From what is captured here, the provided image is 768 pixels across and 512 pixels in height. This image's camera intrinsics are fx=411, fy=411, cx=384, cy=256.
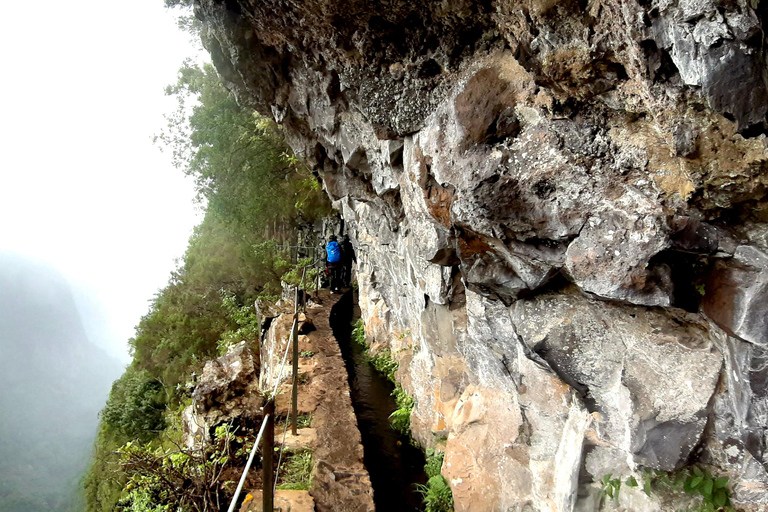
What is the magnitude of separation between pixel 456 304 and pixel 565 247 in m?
2.15

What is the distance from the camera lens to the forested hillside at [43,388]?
28438mm

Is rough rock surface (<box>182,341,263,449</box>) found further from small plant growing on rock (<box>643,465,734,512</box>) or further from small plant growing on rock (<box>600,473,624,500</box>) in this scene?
small plant growing on rock (<box>643,465,734,512</box>)

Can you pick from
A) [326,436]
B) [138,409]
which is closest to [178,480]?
[326,436]

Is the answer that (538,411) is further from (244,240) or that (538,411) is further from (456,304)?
(244,240)

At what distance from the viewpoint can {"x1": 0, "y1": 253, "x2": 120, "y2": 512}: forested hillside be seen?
2844cm

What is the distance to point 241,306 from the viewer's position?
1459 centimetres

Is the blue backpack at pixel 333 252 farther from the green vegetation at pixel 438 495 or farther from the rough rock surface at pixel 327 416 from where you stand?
the green vegetation at pixel 438 495

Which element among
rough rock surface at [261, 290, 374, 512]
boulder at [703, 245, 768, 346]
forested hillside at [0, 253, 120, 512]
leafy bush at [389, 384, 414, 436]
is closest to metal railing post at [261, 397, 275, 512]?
rough rock surface at [261, 290, 374, 512]

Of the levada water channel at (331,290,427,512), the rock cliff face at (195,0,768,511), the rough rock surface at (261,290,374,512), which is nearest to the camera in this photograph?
the rock cliff face at (195,0,768,511)

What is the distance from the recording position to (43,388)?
1966 inches

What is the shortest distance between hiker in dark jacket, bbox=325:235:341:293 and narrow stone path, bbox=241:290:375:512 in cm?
427

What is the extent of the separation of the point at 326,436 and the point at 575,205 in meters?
4.24

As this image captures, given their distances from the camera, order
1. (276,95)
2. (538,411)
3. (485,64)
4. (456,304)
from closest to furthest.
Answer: (485,64) < (538,411) < (456,304) < (276,95)

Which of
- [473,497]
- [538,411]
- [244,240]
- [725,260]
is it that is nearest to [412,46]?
[725,260]
